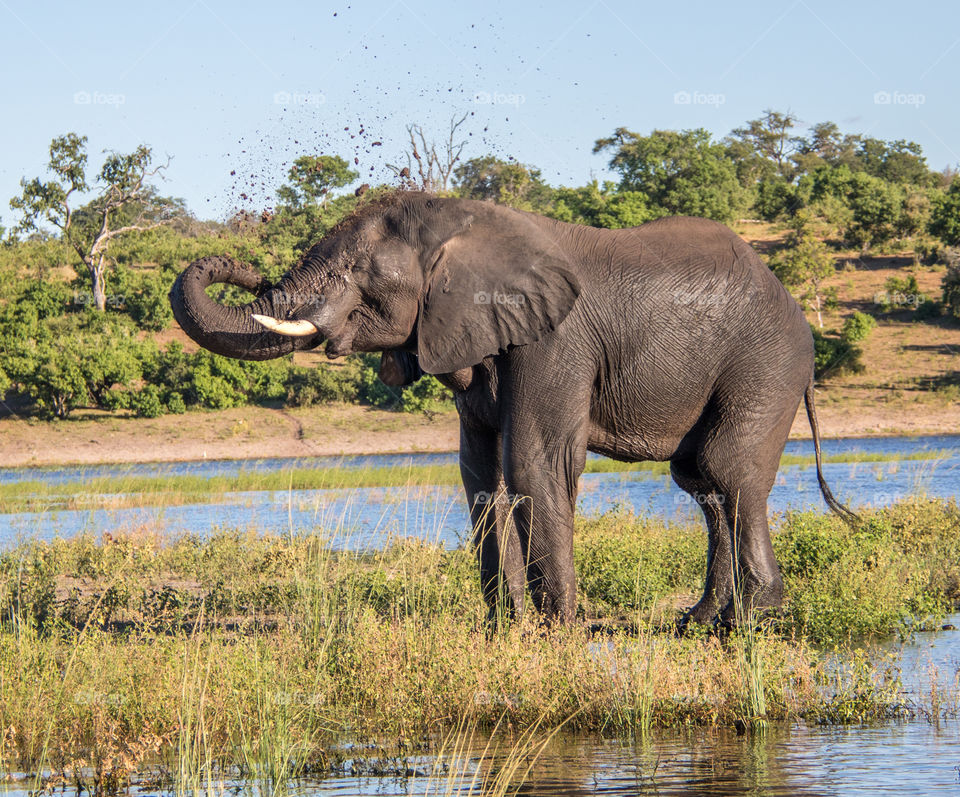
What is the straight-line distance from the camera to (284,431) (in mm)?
41656

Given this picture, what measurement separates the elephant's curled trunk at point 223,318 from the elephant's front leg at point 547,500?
1442 millimetres

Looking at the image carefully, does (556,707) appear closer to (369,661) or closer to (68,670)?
(369,661)

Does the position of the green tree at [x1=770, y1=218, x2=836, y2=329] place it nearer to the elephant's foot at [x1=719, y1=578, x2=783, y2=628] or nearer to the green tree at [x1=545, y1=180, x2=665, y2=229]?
the green tree at [x1=545, y1=180, x2=665, y2=229]

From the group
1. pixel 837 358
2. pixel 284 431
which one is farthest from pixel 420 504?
pixel 837 358

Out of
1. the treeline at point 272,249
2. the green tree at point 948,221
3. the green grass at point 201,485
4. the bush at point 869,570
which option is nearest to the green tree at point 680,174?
the treeline at point 272,249

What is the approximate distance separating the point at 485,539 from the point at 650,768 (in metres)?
2.72

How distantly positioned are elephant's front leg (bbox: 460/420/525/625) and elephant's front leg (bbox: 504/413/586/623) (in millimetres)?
327

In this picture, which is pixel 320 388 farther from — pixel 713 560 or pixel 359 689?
pixel 359 689

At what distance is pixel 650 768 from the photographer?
604 centimetres

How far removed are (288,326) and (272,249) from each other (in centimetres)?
4449
